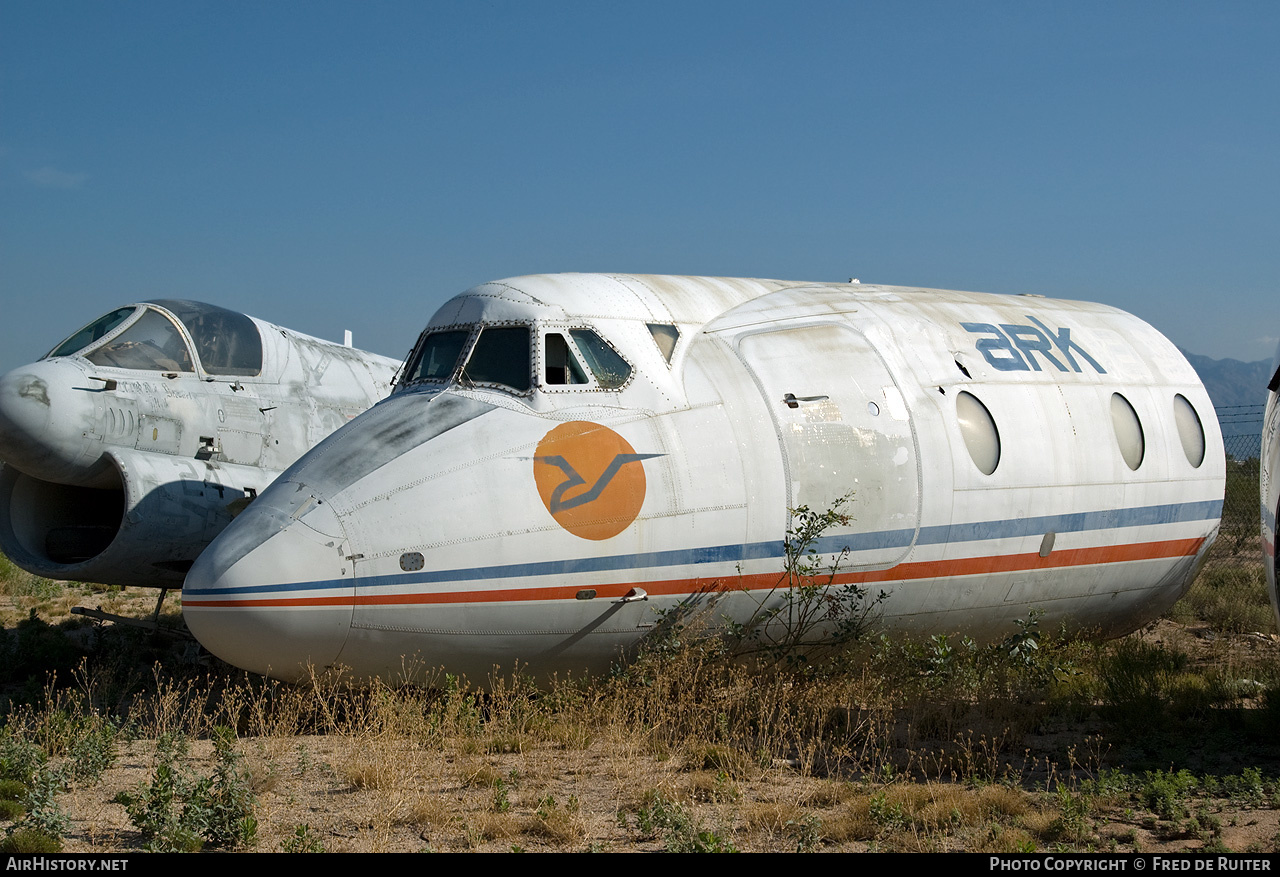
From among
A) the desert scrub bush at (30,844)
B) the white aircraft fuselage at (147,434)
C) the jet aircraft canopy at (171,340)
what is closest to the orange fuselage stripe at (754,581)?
the desert scrub bush at (30,844)

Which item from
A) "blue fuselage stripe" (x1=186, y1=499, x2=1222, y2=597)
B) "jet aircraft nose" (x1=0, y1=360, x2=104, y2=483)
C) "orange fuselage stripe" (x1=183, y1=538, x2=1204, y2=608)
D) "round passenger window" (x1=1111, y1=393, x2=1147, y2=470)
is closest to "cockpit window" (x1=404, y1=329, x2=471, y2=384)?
"blue fuselage stripe" (x1=186, y1=499, x2=1222, y2=597)

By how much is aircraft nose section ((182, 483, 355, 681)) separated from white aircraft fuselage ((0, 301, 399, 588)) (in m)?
4.18

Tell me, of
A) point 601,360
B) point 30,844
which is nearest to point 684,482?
point 601,360

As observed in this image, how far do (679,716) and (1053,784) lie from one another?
2.90m

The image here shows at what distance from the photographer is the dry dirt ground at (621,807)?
630 cm

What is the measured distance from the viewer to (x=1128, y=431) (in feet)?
37.5

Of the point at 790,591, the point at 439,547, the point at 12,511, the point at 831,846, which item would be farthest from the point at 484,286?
the point at 12,511

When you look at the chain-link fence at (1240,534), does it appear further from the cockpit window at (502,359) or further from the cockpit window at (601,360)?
the cockpit window at (502,359)

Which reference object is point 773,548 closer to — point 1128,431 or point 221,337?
point 1128,431

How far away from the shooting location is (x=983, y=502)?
10.0 m

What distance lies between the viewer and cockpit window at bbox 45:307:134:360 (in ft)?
40.7

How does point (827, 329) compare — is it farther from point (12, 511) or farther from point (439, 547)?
point (12, 511)

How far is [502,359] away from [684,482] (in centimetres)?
193

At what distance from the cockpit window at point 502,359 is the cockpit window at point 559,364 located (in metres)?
0.16
